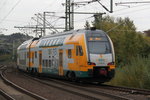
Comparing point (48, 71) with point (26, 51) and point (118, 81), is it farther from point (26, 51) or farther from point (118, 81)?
point (26, 51)

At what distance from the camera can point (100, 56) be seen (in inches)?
770

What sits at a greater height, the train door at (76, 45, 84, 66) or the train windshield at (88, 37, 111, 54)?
the train windshield at (88, 37, 111, 54)

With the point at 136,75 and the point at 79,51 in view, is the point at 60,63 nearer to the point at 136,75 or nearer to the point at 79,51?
the point at 79,51

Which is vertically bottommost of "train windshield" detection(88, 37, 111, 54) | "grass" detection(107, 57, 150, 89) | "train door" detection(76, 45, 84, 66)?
"grass" detection(107, 57, 150, 89)

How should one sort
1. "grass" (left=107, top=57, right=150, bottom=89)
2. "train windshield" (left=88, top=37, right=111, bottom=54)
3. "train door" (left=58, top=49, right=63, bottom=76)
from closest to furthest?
"grass" (left=107, top=57, right=150, bottom=89) → "train windshield" (left=88, top=37, right=111, bottom=54) → "train door" (left=58, top=49, right=63, bottom=76)

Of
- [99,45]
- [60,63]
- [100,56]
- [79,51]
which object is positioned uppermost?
[99,45]

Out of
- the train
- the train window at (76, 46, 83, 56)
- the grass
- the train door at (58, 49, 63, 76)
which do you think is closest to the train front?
the train

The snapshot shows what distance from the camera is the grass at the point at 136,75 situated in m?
18.5

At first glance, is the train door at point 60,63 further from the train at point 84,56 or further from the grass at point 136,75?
the grass at point 136,75

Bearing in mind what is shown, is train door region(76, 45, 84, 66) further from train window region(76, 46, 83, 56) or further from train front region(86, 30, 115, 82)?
train front region(86, 30, 115, 82)

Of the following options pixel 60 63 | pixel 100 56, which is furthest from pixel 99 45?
pixel 60 63

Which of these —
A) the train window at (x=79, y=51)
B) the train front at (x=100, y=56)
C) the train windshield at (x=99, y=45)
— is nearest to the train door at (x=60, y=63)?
the train window at (x=79, y=51)

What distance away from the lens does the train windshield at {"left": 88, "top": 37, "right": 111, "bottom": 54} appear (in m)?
19.7

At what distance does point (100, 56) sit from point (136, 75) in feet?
7.82
